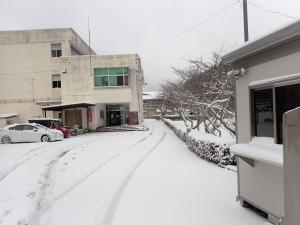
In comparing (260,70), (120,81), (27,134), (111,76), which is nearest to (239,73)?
(260,70)

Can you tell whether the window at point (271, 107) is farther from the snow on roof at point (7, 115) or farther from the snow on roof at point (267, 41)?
the snow on roof at point (7, 115)

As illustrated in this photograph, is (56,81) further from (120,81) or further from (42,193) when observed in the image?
(42,193)

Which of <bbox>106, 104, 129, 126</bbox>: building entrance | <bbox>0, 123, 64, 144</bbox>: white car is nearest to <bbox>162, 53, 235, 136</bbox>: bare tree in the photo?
<bbox>0, 123, 64, 144</bbox>: white car

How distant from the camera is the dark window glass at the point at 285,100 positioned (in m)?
5.83

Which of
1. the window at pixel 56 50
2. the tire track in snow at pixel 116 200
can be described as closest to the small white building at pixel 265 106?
the tire track in snow at pixel 116 200

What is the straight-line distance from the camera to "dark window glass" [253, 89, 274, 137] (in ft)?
21.8

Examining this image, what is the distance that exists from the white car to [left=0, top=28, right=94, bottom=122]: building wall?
46.7ft

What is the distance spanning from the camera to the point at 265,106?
6.85 metres

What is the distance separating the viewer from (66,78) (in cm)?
3994

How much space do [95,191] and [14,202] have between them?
6.35 feet

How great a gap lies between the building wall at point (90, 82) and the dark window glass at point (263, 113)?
31.9 meters

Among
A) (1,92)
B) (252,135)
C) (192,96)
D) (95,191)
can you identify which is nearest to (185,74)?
(192,96)

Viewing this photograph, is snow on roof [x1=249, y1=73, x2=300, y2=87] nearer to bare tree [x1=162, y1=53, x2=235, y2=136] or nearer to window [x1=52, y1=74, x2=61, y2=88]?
bare tree [x1=162, y1=53, x2=235, y2=136]

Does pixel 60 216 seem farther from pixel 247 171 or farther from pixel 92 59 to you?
pixel 92 59
